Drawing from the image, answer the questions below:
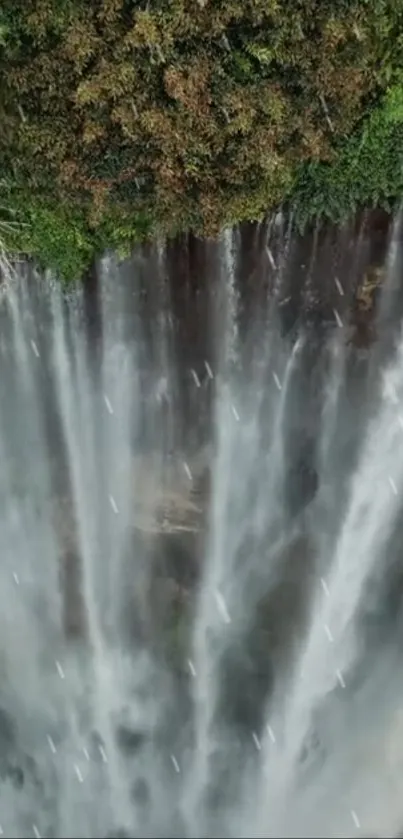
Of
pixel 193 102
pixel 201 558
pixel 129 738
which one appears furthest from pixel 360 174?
pixel 129 738

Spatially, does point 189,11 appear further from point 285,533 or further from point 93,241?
point 285,533

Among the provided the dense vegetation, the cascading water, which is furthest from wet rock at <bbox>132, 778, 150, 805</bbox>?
the dense vegetation

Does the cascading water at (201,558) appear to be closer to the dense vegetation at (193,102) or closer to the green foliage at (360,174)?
the green foliage at (360,174)

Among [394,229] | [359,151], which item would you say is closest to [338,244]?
[394,229]

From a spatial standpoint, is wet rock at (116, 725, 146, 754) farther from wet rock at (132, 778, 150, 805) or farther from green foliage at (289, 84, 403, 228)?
green foliage at (289, 84, 403, 228)

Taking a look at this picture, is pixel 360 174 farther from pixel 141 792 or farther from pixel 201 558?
pixel 141 792
